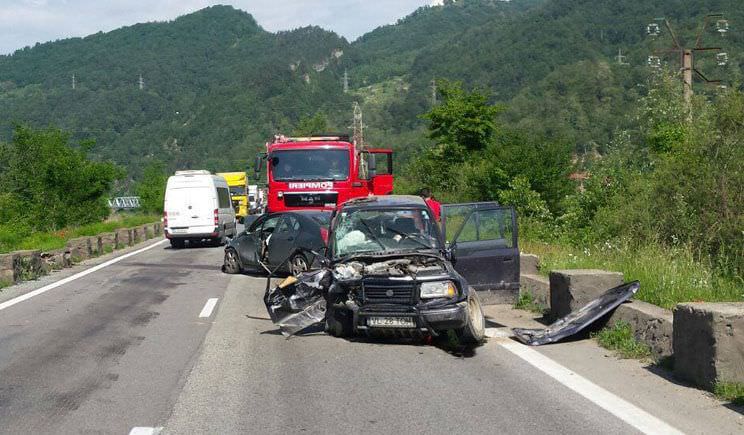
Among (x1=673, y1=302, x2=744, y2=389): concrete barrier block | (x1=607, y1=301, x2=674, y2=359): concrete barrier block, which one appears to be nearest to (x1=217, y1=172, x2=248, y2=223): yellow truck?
(x1=607, y1=301, x2=674, y2=359): concrete barrier block

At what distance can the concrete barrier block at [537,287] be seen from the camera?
11.9 m

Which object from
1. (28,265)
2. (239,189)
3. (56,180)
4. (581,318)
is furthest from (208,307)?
(239,189)

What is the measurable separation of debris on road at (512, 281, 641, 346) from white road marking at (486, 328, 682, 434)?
210mm

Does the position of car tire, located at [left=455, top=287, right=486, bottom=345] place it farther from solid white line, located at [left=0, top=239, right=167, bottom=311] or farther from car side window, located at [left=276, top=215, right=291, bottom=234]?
car side window, located at [left=276, top=215, right=291, bottom=234]

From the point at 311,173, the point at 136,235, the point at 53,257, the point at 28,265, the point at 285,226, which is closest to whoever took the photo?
the point at 285,226

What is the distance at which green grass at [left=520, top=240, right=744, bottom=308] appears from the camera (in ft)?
31.9

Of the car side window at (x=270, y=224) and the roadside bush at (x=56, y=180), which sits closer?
the car side window at (x=270, y=224)

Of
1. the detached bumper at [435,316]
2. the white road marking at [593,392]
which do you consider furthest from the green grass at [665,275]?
the detached bumper at [435,316]

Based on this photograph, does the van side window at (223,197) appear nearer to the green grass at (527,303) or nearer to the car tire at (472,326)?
the green grass at (527,303)

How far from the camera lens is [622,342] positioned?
892 cm

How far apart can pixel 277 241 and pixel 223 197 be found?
48.9 ft

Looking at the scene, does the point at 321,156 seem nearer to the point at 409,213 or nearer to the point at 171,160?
the point at 409,213

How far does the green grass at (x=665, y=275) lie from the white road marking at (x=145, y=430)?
588 centimetres

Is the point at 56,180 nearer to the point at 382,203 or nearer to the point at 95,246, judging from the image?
the point at 95,246
